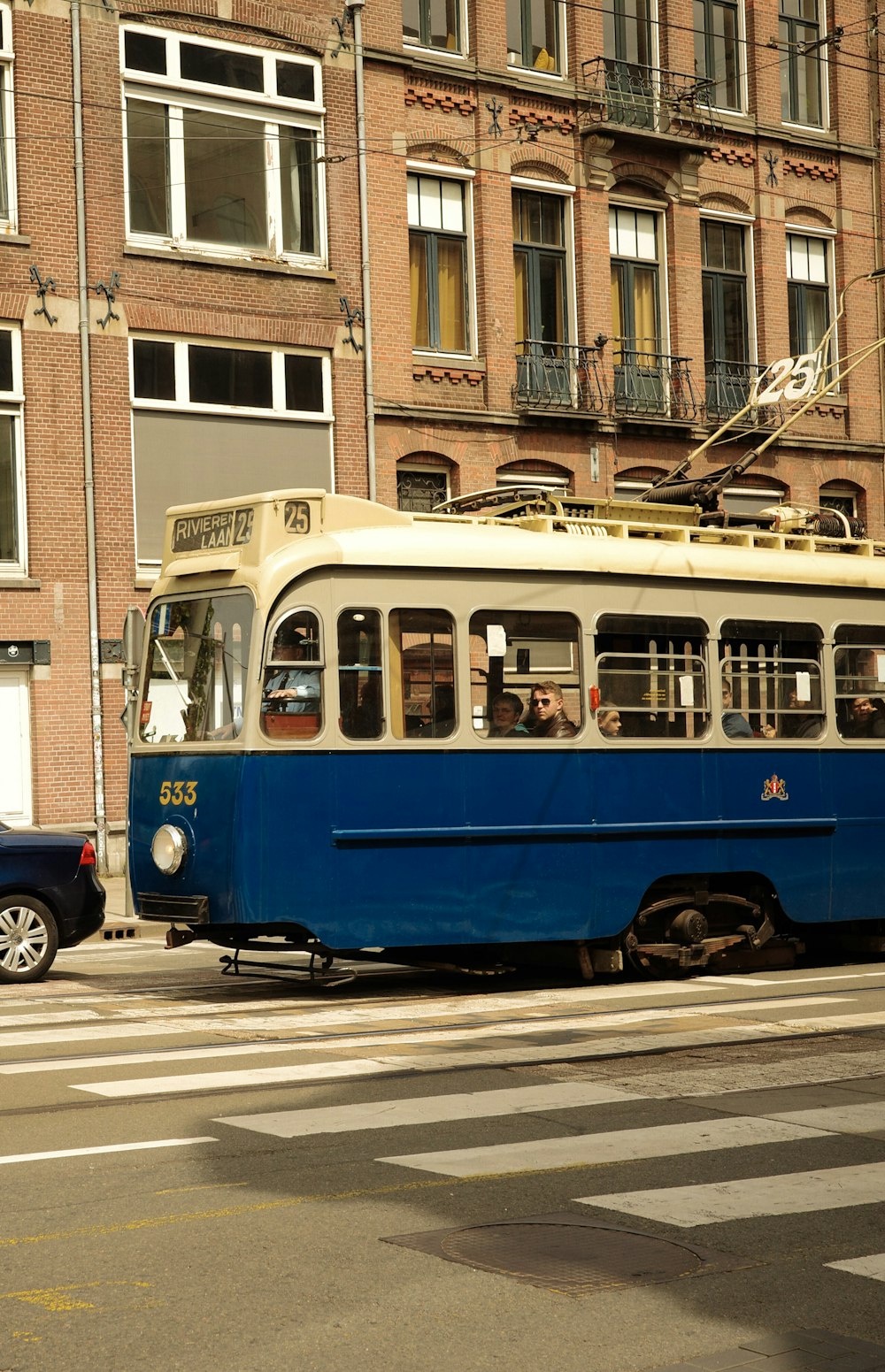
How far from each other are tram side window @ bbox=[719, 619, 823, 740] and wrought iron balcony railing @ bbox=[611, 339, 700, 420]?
589 inches

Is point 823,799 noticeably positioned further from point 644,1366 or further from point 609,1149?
point 644,1366

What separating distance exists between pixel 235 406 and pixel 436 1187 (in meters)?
19.7

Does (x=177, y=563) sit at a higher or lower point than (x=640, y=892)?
higher

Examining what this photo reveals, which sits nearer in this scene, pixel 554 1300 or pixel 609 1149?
pixel 554 1300

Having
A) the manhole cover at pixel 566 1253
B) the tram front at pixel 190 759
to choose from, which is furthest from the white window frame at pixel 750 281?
the manhole cover at pixel 566 1253

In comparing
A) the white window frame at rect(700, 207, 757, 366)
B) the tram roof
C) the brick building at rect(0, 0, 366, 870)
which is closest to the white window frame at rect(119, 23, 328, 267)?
the brick building at rect(0, 0, 366, 870)

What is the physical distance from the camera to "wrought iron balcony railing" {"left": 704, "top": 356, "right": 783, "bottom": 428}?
30516 mm

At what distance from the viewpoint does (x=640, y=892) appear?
13.5 metres

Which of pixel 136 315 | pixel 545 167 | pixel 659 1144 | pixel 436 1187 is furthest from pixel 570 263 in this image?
pixel 436 1187

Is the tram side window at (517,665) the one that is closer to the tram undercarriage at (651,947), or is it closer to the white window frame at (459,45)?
the tram undercarriage at (651,947)

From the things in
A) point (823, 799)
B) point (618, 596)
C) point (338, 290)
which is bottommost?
point (823, 799)

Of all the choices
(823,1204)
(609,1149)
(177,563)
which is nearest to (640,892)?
(177,563)

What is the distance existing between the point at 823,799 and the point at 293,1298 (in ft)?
32.5

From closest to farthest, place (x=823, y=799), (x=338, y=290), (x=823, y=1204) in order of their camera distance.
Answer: (x=823, y=1204) → (x=823, y=799) → (x=338, y=290)
